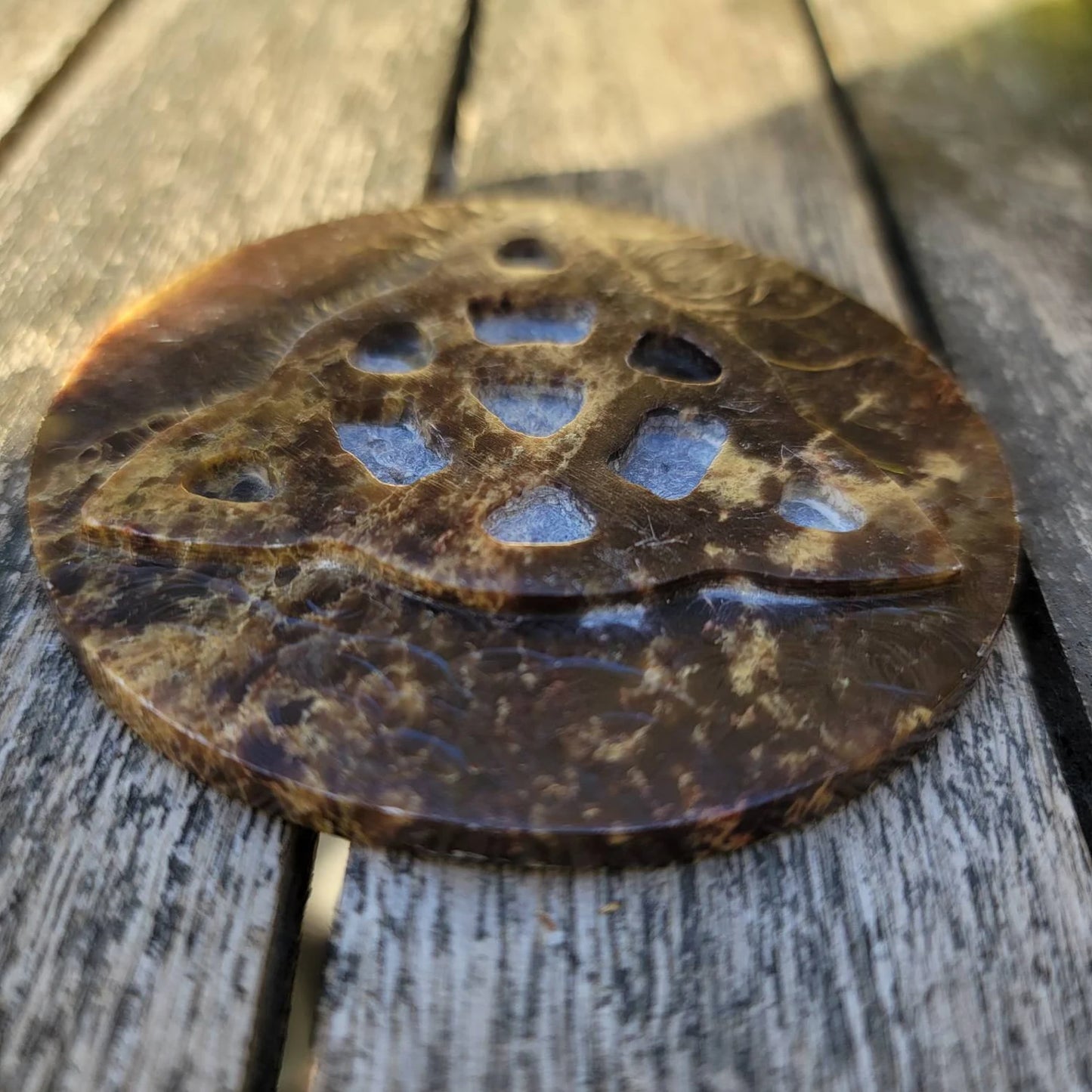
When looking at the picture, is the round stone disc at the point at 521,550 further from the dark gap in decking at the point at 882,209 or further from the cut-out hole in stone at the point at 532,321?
the dark gap in decking at the point at 882,209

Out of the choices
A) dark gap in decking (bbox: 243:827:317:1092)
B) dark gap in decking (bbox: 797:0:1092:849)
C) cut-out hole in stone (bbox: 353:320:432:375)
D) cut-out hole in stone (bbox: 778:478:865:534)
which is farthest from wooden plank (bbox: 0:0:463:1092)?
dark gap in decking (bbox: 797:0:1092:849)

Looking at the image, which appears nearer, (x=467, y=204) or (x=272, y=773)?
(x=272, y=773)

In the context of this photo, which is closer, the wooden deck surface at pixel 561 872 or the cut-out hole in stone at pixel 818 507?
the wooden deck surface at pixel 561 872

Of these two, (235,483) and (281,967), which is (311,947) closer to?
(281,967)

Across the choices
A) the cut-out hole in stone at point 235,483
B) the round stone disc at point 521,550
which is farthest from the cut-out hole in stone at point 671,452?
the cut-out hole in stone at point 235,483

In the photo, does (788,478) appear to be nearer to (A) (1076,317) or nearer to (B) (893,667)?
(B) (893,667)

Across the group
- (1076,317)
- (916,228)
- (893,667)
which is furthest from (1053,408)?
(893,667)

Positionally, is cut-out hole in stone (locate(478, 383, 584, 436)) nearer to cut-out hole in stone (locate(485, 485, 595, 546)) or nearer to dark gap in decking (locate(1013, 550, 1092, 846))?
cut-out hole in stone (locate(485, 485, 595, 546))

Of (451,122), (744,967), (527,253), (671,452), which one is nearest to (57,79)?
(451,122)
